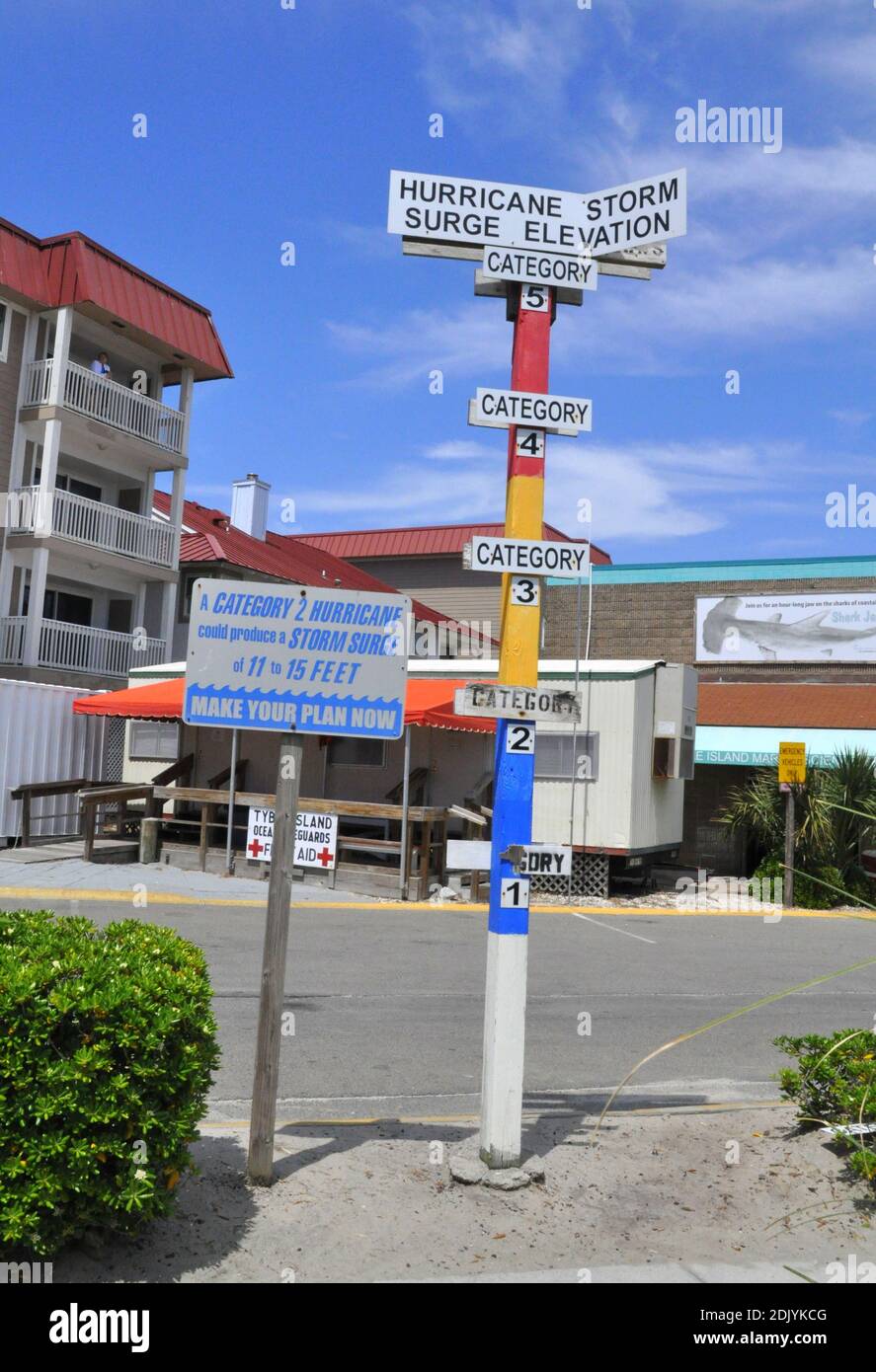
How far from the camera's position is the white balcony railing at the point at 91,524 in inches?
945

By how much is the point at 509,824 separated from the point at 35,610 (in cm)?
2073

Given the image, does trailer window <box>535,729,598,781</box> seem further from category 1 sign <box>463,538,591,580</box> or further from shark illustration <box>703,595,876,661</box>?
category 1 sign <box>463,538,591,580</box>

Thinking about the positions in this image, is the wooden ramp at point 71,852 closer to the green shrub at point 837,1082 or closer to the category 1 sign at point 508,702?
the category 1 sign at point 508,702

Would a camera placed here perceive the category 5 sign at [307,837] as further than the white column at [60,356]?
No

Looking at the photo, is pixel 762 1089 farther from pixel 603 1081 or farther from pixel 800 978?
pixel 800 978

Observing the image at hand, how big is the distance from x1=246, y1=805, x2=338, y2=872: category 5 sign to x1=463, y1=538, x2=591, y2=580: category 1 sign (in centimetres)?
1117

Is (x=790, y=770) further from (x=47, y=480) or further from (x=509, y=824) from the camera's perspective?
(x=47, y=480)

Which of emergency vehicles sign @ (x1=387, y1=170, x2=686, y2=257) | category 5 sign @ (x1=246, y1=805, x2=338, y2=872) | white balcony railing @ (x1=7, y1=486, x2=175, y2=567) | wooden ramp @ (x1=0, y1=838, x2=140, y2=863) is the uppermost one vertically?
white balcony railing @ (x1=7, y1=486, x2=175, y2=567)

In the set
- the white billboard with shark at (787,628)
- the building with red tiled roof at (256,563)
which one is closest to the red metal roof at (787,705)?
the white billboard with shark at (787,628)

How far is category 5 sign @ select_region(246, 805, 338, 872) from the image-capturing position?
15758 mm

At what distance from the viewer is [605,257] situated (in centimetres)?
542

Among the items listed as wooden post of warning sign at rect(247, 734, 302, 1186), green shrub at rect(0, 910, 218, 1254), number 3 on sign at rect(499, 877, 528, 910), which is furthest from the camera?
number 3 on sign at rect(499, 877, 528, 910)

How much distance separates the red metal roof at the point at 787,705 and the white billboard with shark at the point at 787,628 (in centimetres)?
66

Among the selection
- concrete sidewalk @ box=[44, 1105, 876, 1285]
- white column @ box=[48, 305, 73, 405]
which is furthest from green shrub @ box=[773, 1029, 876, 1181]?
white column @ box=[48, 305, 73, 405]
